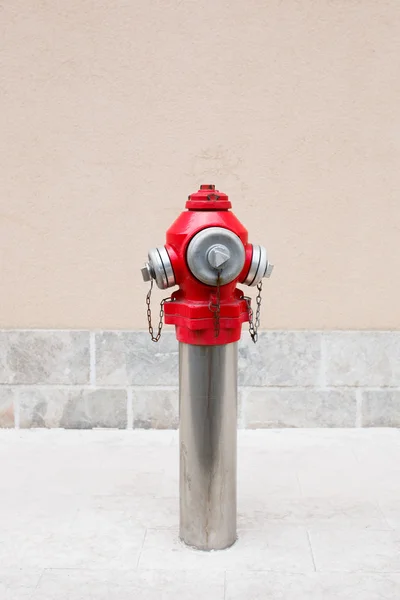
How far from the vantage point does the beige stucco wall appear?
12.2 feet

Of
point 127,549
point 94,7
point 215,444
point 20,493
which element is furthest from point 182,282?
point 94,7

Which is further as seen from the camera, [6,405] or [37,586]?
[6,405]

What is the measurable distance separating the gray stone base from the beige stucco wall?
10cm

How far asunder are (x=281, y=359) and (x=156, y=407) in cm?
68

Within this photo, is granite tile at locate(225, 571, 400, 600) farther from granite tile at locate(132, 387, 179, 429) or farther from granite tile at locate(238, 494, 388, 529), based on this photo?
granite tile at locate(132, 387, 179, 429)

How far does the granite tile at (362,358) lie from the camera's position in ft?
12.8

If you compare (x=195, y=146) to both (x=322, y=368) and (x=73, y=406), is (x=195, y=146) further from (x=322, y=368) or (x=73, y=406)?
(x=73, y=406)

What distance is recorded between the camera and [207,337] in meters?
2.54

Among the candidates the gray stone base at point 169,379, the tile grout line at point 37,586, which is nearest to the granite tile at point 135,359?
the gray stone base at point 169,379

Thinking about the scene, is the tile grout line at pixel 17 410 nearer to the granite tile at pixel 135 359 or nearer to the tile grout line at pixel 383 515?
the granite tile at pixel 135 359

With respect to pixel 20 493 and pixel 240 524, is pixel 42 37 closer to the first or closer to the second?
pixel 20 493

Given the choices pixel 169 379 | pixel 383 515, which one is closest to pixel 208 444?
pixel 383 515

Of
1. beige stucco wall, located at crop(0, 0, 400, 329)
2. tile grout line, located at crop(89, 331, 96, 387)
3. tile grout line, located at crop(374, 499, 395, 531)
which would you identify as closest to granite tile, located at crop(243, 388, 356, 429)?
beige stucco wall, located at crop(0, 0, 400, 329)

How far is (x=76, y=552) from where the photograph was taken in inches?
105
